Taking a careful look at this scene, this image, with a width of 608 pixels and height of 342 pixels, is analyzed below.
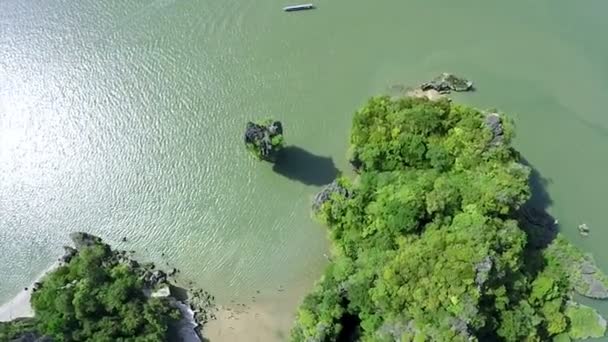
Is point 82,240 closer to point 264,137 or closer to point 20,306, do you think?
point 20,306

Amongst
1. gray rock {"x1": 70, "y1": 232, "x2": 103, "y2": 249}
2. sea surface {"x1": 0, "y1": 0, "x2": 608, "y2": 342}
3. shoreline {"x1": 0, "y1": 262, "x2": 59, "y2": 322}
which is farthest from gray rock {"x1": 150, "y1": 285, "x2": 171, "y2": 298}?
shoreline {"x1": 0, "y1": 262, "x2": 59, "y2": 322}

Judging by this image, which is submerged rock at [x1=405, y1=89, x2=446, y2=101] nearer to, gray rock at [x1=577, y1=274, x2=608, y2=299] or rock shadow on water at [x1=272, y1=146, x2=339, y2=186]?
rock shadow on water at [x1=272, y1=146, x2=339, y2=186]

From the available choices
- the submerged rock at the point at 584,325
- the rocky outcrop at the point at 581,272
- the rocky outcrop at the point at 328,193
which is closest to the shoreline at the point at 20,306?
the rocky outcrop at the point at 328,193

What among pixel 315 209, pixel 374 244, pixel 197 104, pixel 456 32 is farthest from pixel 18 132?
pixel 456 32

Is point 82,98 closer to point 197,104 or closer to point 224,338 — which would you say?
point 197,104

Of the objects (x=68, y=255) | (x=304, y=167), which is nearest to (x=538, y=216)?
(x=304, y=167)

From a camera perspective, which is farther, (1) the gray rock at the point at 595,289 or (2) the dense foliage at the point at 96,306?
(1) the gray rock at the point at 595,289

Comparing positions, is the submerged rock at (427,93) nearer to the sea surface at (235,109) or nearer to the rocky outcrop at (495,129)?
the sea surface at (235,109)

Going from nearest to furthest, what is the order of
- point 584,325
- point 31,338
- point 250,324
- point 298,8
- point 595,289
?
1. point 31,338
2. point 584,325
3. point 250,324
4. point 595,289
5. point 298,8
